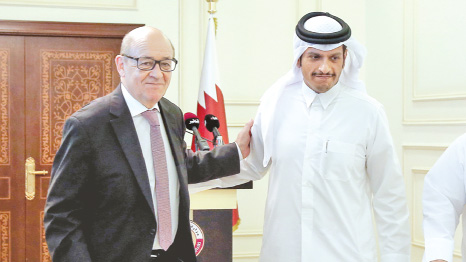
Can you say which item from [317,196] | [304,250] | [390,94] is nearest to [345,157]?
[317,196]

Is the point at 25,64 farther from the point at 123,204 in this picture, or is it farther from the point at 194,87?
the point at 123,204

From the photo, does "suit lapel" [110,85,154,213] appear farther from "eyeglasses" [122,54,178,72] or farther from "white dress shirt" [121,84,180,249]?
"eyeglasses" [122,54,178,72]

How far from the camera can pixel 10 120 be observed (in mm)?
4891

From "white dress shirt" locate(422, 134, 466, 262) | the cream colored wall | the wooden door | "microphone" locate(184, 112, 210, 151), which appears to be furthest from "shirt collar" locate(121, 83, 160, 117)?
the wooden door

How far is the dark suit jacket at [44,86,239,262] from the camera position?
6.12ft

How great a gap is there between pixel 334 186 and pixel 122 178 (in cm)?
86

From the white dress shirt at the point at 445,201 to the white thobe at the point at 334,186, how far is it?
0.51ft

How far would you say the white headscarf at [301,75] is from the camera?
232 cm

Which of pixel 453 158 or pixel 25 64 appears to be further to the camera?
pixel 25 64

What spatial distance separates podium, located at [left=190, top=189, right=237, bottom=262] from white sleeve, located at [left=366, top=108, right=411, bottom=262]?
0.63 m

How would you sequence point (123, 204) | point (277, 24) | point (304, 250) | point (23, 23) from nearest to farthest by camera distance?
point (123, 204) → point (304, 250) → point (23, 23) → point (277, 24)

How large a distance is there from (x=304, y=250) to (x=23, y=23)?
3486 mm

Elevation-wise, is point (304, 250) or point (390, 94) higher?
point (390, 94)

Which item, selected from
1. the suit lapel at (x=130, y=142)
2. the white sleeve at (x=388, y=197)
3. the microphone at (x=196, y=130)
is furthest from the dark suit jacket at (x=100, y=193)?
the white sleeve at (x=388, y=197)
